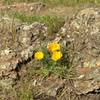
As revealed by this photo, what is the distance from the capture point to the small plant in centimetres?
412

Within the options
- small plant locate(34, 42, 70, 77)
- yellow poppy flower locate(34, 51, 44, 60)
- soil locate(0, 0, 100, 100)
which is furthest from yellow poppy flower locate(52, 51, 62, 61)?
soil locate(0, 0, 100, 100)

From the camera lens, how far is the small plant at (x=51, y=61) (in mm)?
4121

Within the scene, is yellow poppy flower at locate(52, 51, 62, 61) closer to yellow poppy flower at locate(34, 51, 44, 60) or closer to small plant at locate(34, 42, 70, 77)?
small plant at locate(34, 42, 70, 77)

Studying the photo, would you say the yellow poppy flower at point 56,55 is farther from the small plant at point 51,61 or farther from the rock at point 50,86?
the rock at point 50,86

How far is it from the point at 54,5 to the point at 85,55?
4.74 m

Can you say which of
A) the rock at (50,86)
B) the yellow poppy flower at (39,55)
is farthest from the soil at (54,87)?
the yellow poppy flower at (39,55)

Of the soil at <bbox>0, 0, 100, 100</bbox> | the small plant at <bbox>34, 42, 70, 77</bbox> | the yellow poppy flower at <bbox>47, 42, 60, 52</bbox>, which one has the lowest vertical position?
the soil at <bbox>0, 0, 100, 100</bbox>

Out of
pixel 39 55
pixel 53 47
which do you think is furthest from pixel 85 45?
pixel 39 55

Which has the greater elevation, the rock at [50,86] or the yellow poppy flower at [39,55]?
the yellow poppy flower at [39,55]

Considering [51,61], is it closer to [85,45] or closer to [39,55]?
[39,55]

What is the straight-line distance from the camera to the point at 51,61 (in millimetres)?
4211

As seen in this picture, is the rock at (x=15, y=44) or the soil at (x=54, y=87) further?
the rock at (x=15, y=44)

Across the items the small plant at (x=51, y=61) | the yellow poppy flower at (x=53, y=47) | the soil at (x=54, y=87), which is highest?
the yellow poppy flower at (x=53, y=47)

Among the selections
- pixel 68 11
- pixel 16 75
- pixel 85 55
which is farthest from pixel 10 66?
pixel 68 11
